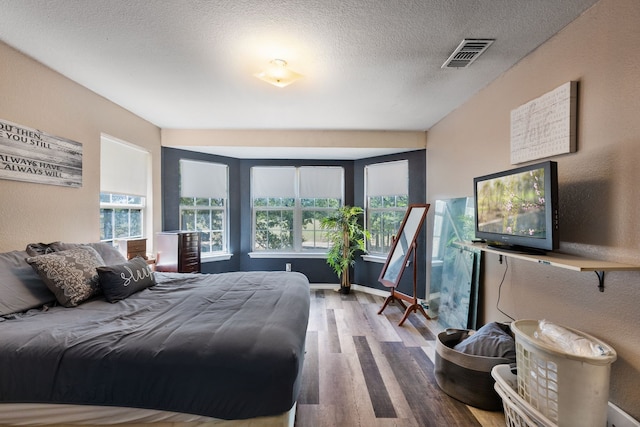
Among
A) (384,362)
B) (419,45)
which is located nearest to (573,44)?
(419,45)

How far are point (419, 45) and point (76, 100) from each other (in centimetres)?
309

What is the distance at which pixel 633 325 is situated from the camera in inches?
55.1

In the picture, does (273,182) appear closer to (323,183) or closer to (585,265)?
(323,183)

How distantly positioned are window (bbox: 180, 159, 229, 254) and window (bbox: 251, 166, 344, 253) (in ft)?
1.69

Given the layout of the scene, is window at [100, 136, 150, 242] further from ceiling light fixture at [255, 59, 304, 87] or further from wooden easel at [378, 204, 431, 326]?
→ wooden easel at [378, 204, 431, 326]

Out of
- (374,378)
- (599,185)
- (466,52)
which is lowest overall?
(374,378)

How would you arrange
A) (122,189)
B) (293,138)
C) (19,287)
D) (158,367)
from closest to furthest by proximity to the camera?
(158,367), (19,287), (122,189), (293,138)

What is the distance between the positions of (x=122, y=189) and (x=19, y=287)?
1.78 meters

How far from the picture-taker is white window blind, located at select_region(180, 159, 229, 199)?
4332mm

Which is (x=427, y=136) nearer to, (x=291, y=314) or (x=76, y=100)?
(x=291, y=314)

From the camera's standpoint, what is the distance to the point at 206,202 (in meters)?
4.63

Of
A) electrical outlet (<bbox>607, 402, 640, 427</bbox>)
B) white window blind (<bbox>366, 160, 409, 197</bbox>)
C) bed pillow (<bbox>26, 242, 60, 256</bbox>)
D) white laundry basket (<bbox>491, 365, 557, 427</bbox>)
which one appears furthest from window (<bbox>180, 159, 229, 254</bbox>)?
electrical outlet (<bbox>607, 402, 640, 427</bbox>)

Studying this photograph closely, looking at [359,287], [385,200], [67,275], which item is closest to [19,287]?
[67,275]

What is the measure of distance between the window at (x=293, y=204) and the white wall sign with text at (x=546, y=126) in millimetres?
2997
